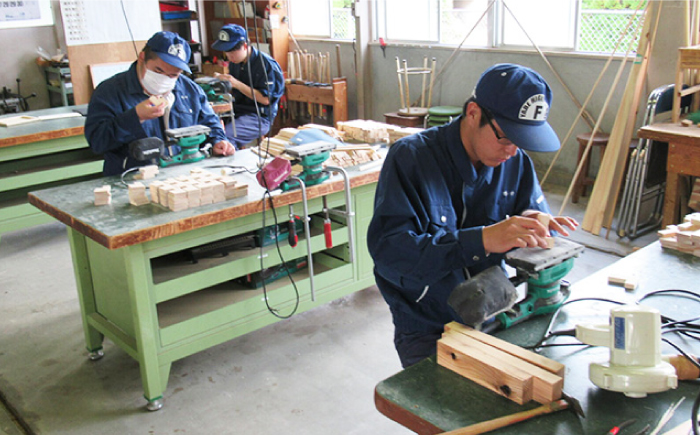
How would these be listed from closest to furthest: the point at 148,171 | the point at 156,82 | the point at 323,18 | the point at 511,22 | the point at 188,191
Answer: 1. the point at 188,191
2. the point at 148,171
3. the point at 156,82
4. the point at 511,22
5. the point at 323,18

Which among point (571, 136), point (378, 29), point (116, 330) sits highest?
point (378, 29)

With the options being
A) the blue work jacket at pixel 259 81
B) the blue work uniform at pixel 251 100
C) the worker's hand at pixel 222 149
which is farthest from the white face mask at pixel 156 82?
the blue work jacket at pixel 259 81

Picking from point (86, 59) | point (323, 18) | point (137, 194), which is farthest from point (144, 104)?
point (323, 18)

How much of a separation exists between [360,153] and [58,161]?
2.68 metres

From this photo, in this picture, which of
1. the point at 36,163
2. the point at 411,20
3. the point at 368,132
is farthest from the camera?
the point at 411,20

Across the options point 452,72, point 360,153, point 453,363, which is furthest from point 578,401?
point 452,72

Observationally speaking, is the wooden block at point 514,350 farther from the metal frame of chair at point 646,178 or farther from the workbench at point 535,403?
the metal frame of chair at point 646,178

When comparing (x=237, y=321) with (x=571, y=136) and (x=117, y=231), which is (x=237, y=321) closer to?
(x=117, y=231)

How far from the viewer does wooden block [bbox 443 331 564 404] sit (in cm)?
136

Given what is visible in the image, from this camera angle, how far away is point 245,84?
17.4 ft

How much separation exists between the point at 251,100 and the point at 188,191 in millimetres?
2796

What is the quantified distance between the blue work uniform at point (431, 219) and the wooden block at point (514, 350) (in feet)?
0.54

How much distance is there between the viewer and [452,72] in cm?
637

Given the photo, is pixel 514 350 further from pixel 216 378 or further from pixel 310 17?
pixel 310 17
